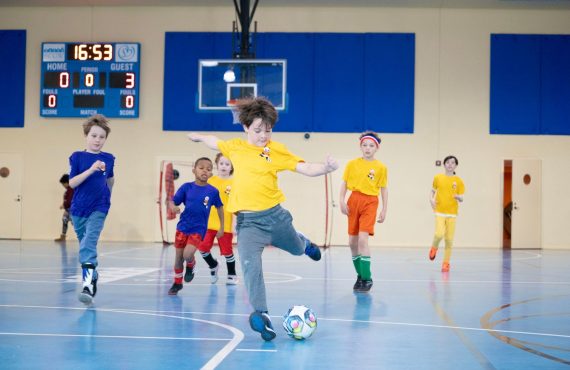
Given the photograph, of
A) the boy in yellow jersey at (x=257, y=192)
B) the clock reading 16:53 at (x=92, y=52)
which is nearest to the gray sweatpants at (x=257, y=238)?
the boy in yellow jersey at (x=257, y=192)

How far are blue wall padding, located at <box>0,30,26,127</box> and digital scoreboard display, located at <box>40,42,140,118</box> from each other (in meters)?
1.10

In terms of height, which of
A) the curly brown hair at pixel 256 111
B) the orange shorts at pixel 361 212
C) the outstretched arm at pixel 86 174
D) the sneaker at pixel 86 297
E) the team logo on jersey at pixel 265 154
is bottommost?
the sneaker at pixel 86 297

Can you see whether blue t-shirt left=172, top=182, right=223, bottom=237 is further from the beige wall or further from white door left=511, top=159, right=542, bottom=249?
white door left=511, top=159, right=542, bottom=249

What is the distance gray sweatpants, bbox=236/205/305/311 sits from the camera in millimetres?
5195

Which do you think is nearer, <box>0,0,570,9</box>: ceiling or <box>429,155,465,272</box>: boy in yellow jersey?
<box>429,155,465,272</box>: boy in yellow jersey

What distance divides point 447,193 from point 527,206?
9470 millimetres

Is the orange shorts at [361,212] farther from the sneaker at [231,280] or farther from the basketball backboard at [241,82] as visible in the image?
the basketball backboard at [241,82]

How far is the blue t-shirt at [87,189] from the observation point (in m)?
6.87

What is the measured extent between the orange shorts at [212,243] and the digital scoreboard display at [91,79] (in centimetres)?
1159

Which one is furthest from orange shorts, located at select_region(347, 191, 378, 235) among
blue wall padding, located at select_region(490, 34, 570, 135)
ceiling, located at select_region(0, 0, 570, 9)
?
blue wall padding, located at select_region(490, 34, 570, 135)

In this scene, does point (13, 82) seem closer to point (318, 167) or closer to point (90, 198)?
point (90, 198)

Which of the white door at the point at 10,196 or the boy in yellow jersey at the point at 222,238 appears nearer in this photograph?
the boy in yellow jersey at the point at 222,238

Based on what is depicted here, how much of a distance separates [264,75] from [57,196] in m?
8.13

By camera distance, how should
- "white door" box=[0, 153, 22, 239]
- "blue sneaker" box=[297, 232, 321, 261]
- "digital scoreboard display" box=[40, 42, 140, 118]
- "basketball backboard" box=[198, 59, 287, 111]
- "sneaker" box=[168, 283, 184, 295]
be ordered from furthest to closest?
"white door" box=[0, 153, 22, 239] < "digital scoreboard display" box=[40, 42, 140, 118] < "basketball backboard" box=[198, 59, 287, 111] < "sneaker" box=[168, 283, 184, 295] < "blue sneaker" box=[297, 232, 321, 261]
